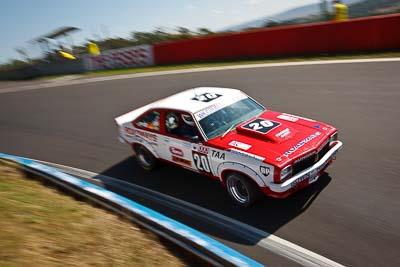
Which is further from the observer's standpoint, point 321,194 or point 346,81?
point 346,81

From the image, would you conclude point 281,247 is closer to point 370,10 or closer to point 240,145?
point 240,145

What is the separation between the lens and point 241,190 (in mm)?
5984

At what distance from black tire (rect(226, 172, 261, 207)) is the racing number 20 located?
46 cm

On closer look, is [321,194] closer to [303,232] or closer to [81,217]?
[303,232]

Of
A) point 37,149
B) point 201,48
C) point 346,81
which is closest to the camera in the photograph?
point 37,149

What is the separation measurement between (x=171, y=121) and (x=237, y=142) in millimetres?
1513

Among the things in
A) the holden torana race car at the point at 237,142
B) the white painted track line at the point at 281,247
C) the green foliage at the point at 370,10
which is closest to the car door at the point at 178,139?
the holden torana race car at the point at 237,142

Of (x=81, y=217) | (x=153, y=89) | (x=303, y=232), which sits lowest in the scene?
(x=153, y=89)

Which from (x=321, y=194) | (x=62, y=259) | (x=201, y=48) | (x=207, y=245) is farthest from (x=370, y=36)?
(x=62, y=259)

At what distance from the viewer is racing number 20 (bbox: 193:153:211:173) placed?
6.20m

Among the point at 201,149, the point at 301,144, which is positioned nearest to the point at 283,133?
the point at 301,144

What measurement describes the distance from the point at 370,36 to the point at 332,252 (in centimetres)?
1325

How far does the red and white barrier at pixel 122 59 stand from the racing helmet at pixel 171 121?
17.0 m

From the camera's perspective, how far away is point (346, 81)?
39.9ft
